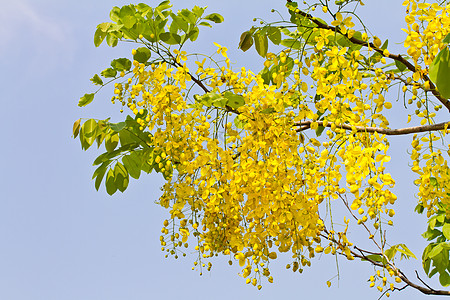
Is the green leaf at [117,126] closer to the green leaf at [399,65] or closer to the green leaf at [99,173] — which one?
the green leaf at [99,173]

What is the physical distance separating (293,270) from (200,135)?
656 millimetres

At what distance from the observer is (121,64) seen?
262cm

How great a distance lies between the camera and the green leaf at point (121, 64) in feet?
8.57

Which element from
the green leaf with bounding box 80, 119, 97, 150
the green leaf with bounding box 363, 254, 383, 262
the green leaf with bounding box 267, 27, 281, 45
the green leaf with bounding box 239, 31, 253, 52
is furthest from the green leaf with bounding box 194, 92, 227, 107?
the green leaf with bounding box 363, 254, 383, 262

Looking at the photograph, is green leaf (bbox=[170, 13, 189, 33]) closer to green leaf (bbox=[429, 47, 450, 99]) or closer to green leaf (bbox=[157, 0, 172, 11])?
green leaf (bbox=[157, 0, 172, 11])

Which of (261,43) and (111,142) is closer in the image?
(261,43)

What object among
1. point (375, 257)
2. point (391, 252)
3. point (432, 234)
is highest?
point (432, 234)

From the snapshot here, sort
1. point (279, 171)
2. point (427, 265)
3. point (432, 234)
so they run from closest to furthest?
point (279, 171)
point (427, 265)
point (432, 234)

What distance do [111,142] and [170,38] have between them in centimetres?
63

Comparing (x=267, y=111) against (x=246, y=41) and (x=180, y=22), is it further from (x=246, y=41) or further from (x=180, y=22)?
(x=180, y=22)

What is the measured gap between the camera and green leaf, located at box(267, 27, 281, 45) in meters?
2.41

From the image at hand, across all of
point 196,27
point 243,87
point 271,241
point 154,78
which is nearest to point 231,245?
point 271,241

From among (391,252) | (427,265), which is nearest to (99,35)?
(391,252)

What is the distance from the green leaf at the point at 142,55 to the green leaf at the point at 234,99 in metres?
0.53
